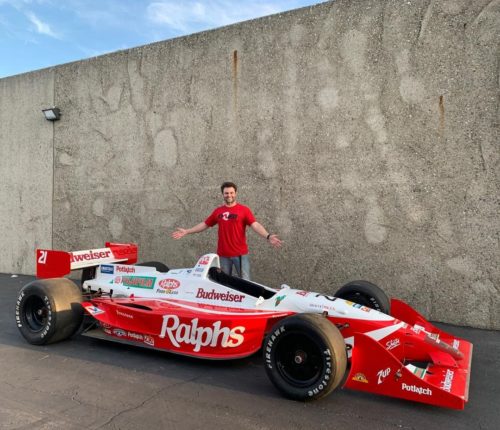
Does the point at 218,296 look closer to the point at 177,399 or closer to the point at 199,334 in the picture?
the point at 199,334

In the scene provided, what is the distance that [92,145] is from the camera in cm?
895

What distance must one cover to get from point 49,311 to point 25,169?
6209 mm

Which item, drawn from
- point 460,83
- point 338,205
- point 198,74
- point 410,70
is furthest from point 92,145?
point 460,83

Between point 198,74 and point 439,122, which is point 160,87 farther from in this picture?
point 439,122

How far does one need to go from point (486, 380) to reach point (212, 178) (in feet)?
16.1

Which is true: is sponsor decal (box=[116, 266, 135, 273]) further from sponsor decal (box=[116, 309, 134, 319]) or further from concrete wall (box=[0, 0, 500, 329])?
concrete wall (box=[0, 0, 500, 329])

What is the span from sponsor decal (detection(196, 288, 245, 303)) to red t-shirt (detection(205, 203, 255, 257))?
1.20 metres

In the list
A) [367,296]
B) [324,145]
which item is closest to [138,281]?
[367,296]

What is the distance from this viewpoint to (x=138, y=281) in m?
5.15

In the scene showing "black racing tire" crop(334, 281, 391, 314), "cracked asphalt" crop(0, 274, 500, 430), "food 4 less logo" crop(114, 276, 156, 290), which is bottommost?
"cracked asphalt" crop(0, 274, 500, 430)

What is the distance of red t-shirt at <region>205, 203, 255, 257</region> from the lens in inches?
228

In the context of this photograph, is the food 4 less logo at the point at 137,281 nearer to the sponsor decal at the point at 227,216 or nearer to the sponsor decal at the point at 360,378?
the sponsor decal at the point at 227,216

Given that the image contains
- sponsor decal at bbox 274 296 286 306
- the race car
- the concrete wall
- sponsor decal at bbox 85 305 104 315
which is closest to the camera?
the race car

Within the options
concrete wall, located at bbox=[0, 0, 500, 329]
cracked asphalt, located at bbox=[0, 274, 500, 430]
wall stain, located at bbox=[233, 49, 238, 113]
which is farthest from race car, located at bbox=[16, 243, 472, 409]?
wall stain, located at bbox=[233, 49, 238, 113]
